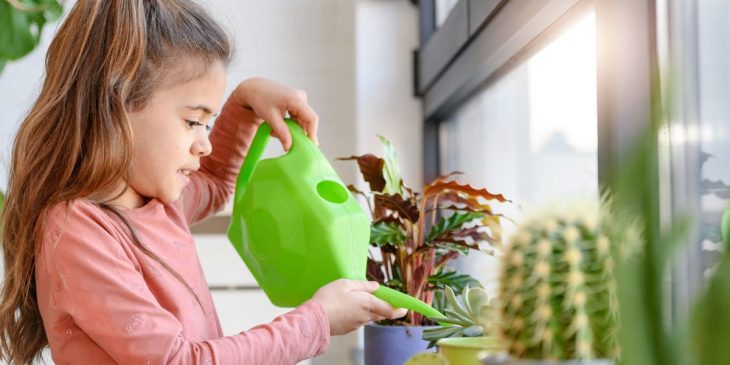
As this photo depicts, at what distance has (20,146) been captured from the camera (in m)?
1.04

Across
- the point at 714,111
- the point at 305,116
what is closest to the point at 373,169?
the point at 305,116

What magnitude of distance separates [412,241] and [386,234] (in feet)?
0.20

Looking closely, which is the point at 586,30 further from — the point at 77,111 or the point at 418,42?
the point at 418,42

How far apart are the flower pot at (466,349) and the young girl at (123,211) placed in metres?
0.28

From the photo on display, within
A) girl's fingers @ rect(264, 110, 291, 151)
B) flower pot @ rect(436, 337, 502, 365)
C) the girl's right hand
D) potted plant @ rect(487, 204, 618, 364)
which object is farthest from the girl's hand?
potted plant @ rect(487, 204, 618, 364)

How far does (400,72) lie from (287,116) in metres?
0.92

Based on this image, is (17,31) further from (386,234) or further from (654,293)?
(654,293)

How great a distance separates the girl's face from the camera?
981mm

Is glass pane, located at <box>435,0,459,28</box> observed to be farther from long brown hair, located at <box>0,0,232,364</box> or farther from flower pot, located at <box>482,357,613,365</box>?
flower pot, located at <box>482,357,613,365</box>

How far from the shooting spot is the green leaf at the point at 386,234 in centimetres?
113

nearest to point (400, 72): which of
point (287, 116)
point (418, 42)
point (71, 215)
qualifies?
point (418, 42)

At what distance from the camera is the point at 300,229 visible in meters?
0.97

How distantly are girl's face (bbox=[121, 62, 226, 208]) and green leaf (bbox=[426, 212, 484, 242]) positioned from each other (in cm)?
33

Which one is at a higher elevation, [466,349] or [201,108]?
[201,108]
